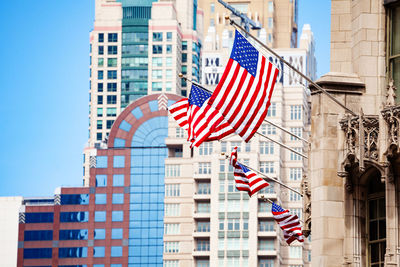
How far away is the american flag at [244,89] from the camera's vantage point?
37.1 m

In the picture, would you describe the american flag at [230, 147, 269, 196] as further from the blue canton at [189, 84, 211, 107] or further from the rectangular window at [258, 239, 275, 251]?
the rectangular window at [258, 239, 275, 251]

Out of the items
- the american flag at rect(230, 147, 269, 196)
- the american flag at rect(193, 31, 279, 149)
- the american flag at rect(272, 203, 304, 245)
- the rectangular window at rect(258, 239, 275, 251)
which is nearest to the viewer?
the american flag at rect(193, 31, 279, 149)

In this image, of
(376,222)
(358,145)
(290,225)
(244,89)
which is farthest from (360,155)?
(290,225)

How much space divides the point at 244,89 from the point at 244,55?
1.10m

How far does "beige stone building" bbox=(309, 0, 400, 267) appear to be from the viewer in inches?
1430

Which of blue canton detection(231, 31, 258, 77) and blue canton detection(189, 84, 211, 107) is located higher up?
blue canton detection(231, 31, 258, 77)

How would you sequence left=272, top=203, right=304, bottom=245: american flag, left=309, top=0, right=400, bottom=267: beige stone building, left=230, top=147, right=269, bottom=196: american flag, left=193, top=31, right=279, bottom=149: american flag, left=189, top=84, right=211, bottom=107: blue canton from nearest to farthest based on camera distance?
left=309, top=0, right=400, bottom=267: beige stone building → left=193, top=31, right=279, bottom=149: american flag → left=189, top=84, right=211, bottom=107: blue canton → left=230, top=147, right=269, bottom=196: american flag → left=272, top=203, right=304, bottom=245: american flag

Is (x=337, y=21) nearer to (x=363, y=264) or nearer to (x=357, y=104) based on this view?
(x=357, y=104)

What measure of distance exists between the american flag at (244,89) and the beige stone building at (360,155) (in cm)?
206

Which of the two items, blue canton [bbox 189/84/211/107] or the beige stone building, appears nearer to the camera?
the beige stone building

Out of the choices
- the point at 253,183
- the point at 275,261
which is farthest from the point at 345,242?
the point at 275,261

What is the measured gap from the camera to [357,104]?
1521 inches

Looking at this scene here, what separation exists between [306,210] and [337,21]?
249 inches

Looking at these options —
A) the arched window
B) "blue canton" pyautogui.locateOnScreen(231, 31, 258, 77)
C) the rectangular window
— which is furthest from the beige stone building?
the rectangular window
